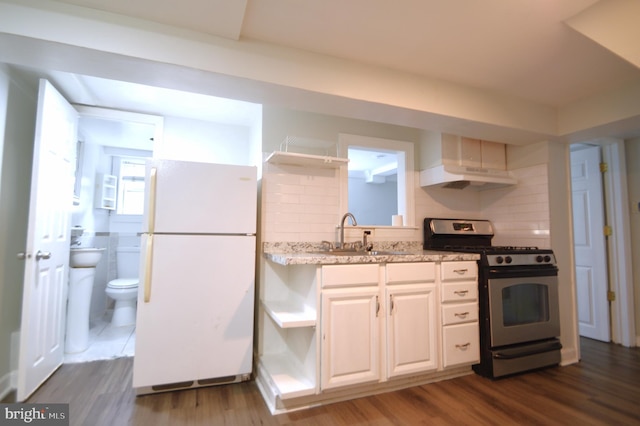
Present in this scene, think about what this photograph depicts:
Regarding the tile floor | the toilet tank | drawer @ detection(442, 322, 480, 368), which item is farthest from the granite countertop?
the toilet tank

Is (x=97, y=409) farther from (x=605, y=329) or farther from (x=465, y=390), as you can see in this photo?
(x=605, y=329)

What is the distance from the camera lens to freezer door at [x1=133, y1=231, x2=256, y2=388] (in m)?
2.04

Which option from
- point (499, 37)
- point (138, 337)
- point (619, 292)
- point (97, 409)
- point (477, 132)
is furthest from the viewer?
point (619, 292)

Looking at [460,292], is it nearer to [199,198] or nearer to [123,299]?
[199,198]

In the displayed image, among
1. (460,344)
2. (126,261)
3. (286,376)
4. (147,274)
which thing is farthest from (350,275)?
(126,261)

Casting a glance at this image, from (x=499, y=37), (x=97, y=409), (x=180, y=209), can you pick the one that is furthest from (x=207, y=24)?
(x=97, y=409)

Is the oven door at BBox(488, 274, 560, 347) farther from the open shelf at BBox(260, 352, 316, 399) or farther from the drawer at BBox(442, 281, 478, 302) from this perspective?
the open shelf at BBox(260, 352, 316, 399)

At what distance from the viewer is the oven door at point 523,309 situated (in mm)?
2328

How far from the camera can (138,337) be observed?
6.63ft

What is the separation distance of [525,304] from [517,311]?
0.11 metres

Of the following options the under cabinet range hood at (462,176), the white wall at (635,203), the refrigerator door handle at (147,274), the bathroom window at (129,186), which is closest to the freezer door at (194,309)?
the refrigerator door handle at (147,274)

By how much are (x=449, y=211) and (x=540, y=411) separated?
5.86 feet

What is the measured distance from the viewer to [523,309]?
8.10 ft

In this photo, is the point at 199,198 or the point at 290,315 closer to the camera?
the point at 290,315
